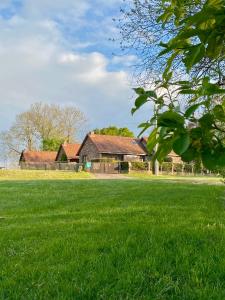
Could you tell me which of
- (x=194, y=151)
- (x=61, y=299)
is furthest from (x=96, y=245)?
(x=194, y=151)

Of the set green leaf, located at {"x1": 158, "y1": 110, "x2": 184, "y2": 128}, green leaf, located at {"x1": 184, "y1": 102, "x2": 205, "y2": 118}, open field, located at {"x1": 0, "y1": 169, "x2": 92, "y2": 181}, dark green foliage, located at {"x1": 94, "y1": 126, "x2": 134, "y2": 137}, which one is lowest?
open field, located at {"x1": 0, "y1": 169, "x2": 92, "y2": 181}

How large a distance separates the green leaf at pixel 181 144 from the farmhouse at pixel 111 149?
2103 inches

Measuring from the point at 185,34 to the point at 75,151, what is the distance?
64.2 m

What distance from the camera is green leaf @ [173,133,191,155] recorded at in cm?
103

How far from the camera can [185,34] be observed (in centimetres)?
117

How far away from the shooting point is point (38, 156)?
7112 centimetres

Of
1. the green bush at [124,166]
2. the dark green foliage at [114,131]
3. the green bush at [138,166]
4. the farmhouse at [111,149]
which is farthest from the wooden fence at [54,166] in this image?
the dark green foliage at [114,131]

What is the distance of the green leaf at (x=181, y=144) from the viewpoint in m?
1.03

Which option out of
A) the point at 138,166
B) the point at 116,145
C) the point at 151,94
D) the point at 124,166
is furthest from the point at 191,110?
the point at 116,145

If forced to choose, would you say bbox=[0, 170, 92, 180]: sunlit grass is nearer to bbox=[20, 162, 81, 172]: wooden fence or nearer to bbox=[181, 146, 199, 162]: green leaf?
bbox=[20, 162, 81, 172]: wooden fence

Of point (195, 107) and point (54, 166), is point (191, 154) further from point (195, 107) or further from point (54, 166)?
point (54, 166)

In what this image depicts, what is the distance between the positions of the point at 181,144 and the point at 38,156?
234ft

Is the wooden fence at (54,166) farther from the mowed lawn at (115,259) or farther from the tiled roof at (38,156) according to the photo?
the mowed lawn at (115,259)

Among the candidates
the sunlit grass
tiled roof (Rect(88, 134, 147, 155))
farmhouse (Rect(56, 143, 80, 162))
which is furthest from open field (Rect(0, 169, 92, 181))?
farmhouse (Rect(56, 143, 80, 162))
